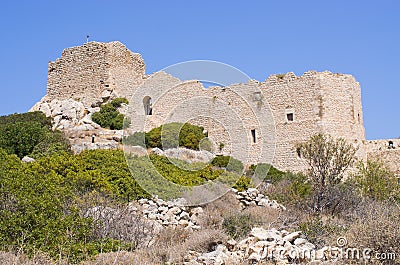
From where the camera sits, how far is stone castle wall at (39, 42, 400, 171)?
83.4 ft

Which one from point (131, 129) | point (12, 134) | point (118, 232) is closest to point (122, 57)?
point (131, 129)

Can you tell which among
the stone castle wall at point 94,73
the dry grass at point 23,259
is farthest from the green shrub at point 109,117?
the dry grass at point 23,259

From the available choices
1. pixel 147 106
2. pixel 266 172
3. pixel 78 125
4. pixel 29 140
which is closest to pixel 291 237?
pixel 29 140

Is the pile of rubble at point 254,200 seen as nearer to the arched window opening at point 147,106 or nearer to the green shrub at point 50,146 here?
the green shrub at point 50,146

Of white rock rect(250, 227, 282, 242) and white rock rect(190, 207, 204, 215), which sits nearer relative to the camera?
white rock rect(250, 227, 282, 242)

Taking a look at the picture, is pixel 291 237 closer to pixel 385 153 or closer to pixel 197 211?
pixel 197 211

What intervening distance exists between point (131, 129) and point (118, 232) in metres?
15.6

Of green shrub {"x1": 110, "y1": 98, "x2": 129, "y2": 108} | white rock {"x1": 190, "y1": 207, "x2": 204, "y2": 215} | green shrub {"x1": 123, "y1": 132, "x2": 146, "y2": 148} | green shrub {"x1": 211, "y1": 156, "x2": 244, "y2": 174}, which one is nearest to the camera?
white rock {"x1": 190, "y1": 207, "x2": 204, "y2": 215}

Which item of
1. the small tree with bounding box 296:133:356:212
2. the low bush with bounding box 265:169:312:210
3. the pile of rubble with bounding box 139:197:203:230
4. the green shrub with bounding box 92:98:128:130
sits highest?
the green shrub with bounding box 92:98:128:130

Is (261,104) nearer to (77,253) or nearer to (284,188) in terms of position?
(284,188)

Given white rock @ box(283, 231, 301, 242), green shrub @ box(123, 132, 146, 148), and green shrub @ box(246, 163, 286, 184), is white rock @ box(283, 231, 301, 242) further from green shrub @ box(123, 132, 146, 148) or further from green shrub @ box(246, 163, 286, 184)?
green shrub @ box(123, 132, 146, 148)

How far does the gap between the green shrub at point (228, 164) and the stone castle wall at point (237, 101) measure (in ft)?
8.32

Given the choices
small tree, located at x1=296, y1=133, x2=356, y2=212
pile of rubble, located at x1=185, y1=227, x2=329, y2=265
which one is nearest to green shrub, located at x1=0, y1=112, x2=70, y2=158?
small tree, located at x1=296, y1=133, x2=356, y2=212

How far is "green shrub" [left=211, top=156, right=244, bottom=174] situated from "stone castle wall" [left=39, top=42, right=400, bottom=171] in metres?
2.54
